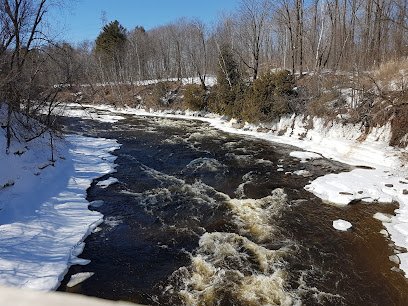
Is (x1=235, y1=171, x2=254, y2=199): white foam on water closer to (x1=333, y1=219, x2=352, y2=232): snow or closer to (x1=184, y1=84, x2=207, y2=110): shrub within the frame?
(x1=333, y1=219, x2=352, y2=232): snow

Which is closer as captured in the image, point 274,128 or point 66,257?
point 66,257

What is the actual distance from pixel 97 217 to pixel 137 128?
18.3 m

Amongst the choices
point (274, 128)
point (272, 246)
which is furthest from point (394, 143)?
point (272, 246)

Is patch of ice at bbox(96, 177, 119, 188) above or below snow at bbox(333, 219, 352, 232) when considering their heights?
above

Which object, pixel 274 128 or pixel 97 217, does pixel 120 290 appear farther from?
pixel 274 128

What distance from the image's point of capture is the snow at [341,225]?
31.3ft

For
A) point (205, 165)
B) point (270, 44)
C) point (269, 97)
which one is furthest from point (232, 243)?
point (270, 44)

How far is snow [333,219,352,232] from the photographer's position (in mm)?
9547

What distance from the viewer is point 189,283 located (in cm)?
711

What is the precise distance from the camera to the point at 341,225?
9664 mm

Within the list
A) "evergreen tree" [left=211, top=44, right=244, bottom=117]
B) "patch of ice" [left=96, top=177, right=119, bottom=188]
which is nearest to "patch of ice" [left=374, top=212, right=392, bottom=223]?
"patch of ice" [left=96, top=177, right=119, bottom=188]

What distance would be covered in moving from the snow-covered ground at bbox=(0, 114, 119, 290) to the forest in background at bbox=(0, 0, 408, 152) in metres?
1.63

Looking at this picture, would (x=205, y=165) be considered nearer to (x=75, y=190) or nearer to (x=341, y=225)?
(x=75, y=190)

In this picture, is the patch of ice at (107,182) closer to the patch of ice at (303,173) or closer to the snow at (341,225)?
the patch of ice at (303,173)
